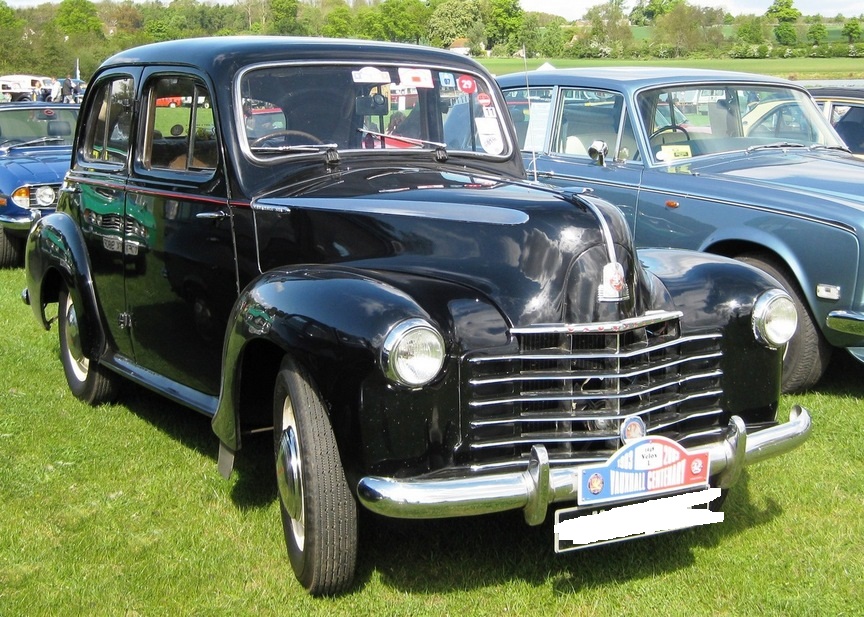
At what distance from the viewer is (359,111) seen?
4469 millimetres

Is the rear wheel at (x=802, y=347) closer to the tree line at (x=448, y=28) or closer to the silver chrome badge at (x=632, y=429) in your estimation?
the tree line at (x=448, y=28)

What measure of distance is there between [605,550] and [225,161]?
2.20 meters

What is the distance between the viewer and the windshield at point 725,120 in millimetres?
6863

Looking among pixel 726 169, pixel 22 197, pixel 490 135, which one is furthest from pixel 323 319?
pixel 22 197

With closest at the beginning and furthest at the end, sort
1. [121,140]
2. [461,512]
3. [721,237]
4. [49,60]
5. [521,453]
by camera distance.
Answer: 1. [461,512]
2. [521,453]
3. [121,140]
4. [721,237]
5. [49,60]

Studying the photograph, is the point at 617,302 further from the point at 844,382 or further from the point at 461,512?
the point at 844,382

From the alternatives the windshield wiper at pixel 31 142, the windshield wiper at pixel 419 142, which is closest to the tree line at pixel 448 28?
the windshield wiper at pixel 419 142

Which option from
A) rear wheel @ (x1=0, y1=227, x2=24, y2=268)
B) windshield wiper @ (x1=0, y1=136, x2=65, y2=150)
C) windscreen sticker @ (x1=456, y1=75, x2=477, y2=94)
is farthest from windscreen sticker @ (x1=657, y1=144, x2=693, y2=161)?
windshield wiper @ (x1=0, y1=136, x2=65, y2=150)

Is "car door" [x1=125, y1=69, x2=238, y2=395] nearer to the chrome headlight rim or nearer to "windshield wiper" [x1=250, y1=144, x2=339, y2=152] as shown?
"windshield wiper" [x1=250, y1=144, x2=339, y2=152]

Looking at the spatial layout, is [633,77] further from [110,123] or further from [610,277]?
[610,277]

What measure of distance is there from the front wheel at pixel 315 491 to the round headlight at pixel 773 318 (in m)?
1.63

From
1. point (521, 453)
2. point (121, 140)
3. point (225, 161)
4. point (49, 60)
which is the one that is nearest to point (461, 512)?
point (521, 453)

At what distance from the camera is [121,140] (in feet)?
16.9

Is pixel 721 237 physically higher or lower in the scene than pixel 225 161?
lower
